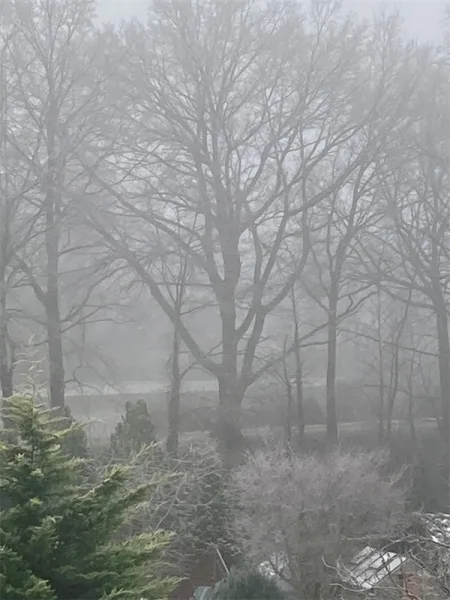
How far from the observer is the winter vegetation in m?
4.83

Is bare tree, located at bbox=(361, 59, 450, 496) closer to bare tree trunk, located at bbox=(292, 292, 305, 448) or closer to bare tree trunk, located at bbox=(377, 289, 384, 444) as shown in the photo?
bare tree trunk, located at bbox=(377, 289, 384, 444)

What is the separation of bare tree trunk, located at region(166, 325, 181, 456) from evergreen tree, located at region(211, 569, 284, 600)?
1.59 metres

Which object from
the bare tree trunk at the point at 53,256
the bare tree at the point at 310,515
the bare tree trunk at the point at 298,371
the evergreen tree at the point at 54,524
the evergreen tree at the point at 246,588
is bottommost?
the evergreen tree at the point at 246,588

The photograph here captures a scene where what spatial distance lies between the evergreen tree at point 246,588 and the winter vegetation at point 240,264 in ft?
0.11

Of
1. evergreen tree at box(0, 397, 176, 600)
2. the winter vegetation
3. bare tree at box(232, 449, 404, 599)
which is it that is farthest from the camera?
the winter vegetation

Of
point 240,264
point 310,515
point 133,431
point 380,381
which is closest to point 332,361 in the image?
point 380,381

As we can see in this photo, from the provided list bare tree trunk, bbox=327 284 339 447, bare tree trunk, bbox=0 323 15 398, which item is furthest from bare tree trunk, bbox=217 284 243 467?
bare tree trunk, bbox=0 323 15 398

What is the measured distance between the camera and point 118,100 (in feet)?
19.8

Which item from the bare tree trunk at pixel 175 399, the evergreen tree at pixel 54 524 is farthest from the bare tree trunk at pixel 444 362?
the evergreen tree at pixel 54 524

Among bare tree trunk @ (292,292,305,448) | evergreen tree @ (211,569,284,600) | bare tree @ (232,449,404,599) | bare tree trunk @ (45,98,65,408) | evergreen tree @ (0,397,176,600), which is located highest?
bare tree trunk @ (45,98,65,408)

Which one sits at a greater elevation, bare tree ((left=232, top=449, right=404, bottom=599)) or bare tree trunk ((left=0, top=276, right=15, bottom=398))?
bare tree trunk ((left=0, top=276, right=15, bottom=398))

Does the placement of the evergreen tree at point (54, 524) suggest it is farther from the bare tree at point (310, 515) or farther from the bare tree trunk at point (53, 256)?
the bare tree trunk at point (53, 256)

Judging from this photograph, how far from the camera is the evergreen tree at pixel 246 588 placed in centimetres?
409

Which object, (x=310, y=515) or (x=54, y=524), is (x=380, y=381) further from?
(x=54, y=524)
